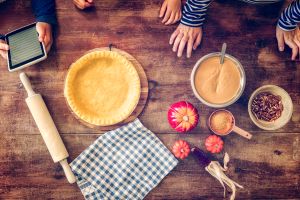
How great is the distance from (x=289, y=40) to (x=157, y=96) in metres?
0.79

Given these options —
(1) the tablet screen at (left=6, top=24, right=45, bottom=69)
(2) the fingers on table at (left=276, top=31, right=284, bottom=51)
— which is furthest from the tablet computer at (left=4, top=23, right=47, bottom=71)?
(2) the fingers on table at (left=276, top=31, right=284, bottom=51)

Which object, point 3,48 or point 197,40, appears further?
point 197,40

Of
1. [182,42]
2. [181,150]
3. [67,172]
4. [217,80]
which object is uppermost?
[182,42]

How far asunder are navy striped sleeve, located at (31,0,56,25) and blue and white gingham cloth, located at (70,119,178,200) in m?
0.68

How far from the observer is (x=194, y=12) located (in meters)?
1.64

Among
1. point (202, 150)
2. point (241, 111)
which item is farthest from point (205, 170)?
point (241, 111)

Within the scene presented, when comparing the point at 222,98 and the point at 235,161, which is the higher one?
the point at 222,98

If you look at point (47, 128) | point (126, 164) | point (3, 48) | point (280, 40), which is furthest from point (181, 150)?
point (3, 48)

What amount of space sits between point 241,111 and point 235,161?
0.91ft

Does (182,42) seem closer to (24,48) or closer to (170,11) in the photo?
(170,11)

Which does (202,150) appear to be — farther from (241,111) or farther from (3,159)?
(3,159)

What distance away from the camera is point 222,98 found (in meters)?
1.64

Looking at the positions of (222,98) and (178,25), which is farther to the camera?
(178,25)

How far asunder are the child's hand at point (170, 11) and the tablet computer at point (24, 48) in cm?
66
